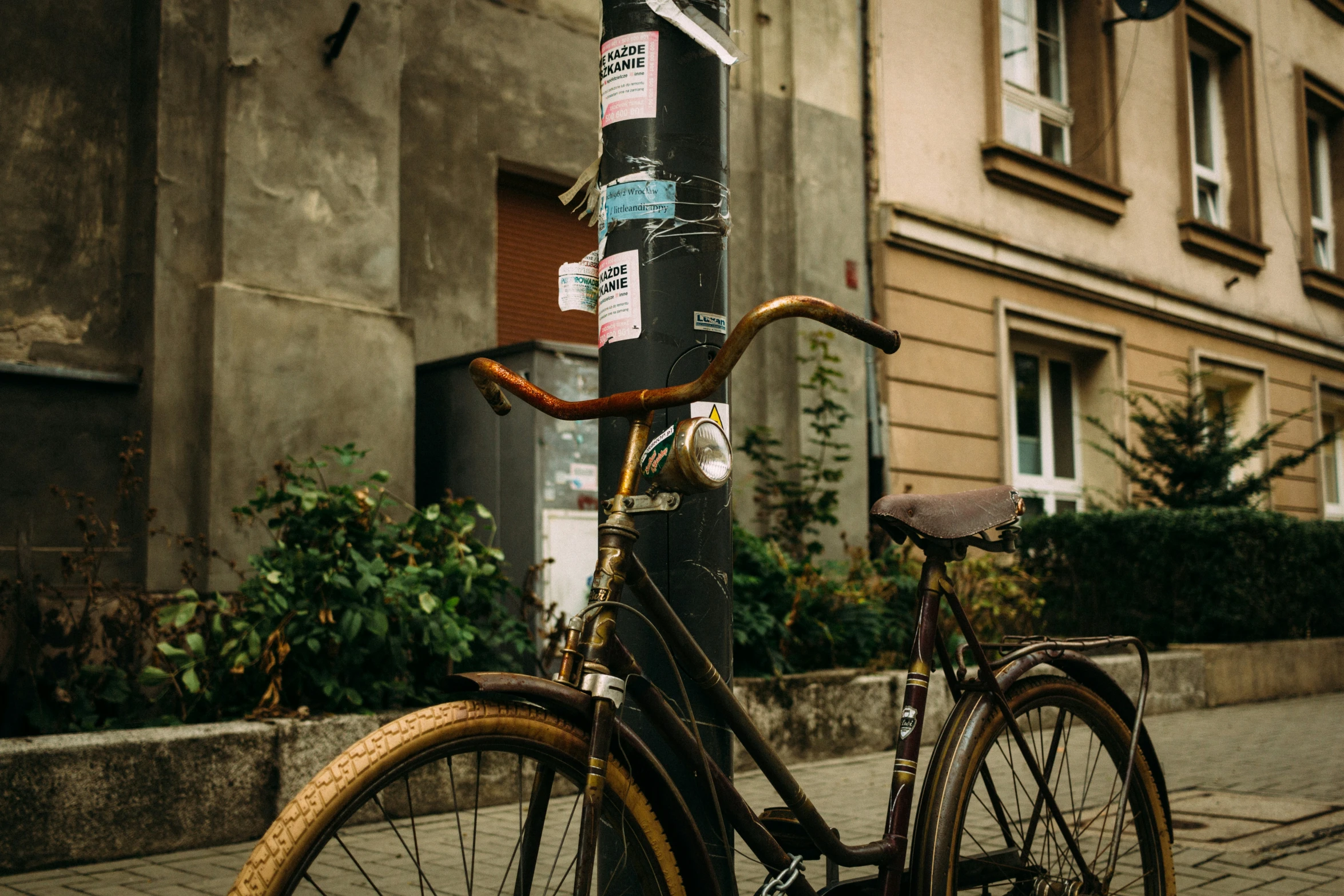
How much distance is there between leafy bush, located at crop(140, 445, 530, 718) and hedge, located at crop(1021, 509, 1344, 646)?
553 centimetres

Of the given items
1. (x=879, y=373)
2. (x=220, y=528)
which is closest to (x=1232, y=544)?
(x=879, y=373)

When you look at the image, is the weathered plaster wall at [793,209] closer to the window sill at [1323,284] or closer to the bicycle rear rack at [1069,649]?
the bicycle rear rack at [1069,649]

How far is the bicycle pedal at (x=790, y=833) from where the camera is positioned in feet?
8.00

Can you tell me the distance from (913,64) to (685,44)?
8533mm

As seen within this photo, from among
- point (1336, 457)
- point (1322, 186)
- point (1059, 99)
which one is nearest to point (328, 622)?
point (1059, 99)

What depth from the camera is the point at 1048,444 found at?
1225cm

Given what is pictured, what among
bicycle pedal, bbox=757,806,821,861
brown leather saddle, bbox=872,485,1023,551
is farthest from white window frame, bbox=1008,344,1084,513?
bicycle pedal, bbox=757,806,821,861

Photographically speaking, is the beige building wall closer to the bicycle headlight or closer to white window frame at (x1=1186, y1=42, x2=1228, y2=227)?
white window frame at (x1=1186, y1=42, x2=1228, y2=227)

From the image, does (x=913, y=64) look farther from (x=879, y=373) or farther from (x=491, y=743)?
(x=491, y=743)

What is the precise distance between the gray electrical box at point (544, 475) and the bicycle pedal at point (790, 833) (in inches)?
136

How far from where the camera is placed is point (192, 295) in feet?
20.1

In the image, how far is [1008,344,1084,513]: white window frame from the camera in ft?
38.8

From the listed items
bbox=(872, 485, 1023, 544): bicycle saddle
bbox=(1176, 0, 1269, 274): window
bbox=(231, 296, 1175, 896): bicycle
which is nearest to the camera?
bbox=(231, 296, 1175, 896): bicycle

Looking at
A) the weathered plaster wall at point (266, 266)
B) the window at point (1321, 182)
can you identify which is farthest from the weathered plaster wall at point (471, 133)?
the window at point (1321, 182)
